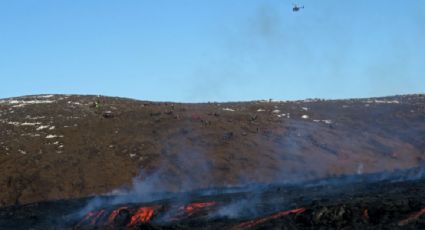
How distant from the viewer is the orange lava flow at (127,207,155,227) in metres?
19.0

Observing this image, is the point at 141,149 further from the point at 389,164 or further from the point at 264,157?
the point at 389,164

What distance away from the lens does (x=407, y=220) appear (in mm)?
13617

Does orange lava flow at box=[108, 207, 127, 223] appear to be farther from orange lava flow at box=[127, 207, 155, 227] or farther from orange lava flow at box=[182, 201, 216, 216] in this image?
orange lava flow at box=[182, 201, 216, 216]

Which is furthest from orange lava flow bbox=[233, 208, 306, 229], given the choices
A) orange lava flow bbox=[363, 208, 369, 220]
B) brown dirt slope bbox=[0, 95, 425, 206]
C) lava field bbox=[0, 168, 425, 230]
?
brown dirt slope bbox=[0, 95, 425, 206]

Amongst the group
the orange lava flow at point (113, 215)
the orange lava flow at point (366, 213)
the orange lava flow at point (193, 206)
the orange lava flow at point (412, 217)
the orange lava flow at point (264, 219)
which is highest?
the orange lava flow at point (412, 217)

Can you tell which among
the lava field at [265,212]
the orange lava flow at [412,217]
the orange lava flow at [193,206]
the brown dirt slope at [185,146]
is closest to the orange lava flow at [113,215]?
the lava field at [265,212]

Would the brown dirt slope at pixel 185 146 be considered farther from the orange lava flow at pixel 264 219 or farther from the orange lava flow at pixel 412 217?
the orange lava flow at pixel 412 217

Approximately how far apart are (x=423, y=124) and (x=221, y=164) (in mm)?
22207

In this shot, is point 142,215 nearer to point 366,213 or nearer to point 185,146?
point 366,213

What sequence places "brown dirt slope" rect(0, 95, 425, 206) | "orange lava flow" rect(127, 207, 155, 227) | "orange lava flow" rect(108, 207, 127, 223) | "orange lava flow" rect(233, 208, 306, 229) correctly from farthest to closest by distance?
1. "brown dirt slope" rect(0, 95, 425, 206)
2. "orange lava flow" rect(108, 207, 127, 223)
3. "orange lava flow" rect(127, 207, 155, 227)
4. "orange lava flow" rect(233, 208, 306, 229)

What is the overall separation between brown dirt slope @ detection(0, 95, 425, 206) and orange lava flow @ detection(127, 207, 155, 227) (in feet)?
47.0

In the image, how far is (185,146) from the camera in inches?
1594

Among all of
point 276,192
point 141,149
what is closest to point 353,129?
point 141,149

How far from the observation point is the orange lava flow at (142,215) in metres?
19.0
